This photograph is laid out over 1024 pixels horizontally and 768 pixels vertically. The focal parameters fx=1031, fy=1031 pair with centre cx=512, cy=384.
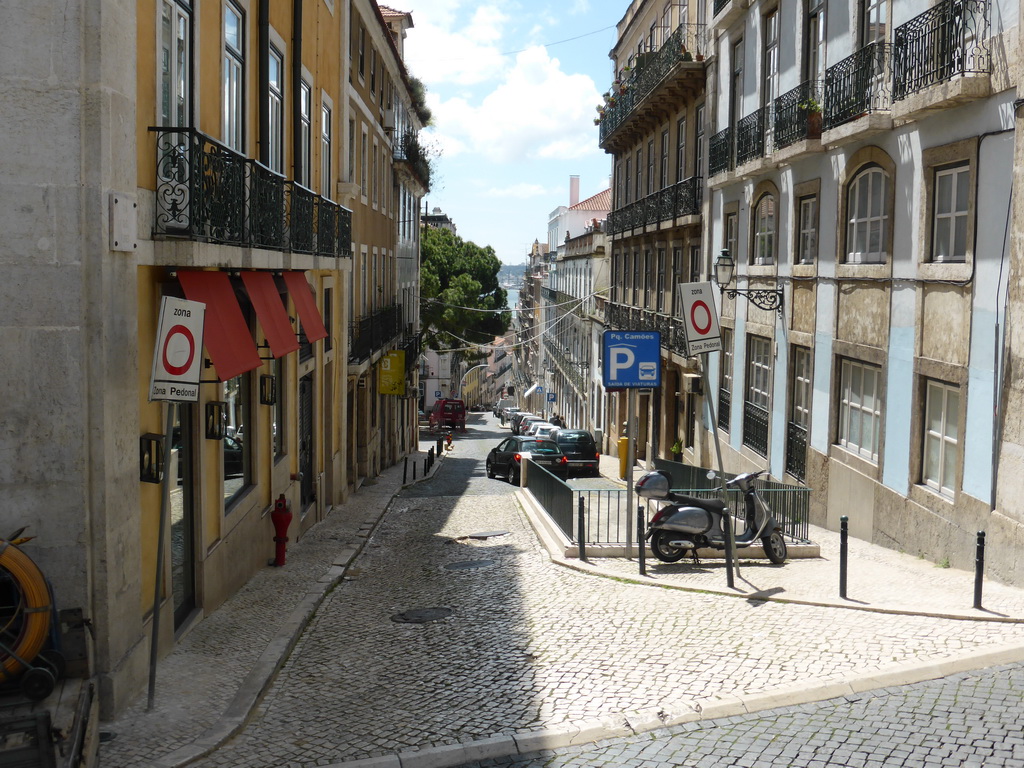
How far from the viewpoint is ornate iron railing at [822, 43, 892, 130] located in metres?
13.7

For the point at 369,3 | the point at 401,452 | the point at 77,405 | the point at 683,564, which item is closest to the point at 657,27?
the point at 369,3

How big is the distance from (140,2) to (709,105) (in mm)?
17173

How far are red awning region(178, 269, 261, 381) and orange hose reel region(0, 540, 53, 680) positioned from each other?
2170 mm

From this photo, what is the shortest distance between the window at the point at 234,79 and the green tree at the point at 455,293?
43.0m

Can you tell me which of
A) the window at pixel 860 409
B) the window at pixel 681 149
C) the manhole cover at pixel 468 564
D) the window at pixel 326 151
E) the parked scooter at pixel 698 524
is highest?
the window at pixel 681 149

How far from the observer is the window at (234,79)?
10.9m

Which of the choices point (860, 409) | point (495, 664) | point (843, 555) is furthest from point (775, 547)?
point (495, 664)

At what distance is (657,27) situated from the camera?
101ft

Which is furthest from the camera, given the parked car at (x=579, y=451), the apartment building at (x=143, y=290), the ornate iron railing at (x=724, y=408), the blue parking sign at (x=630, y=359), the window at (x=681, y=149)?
the parked car at (x=579, y=451)

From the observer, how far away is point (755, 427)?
63.7 feet

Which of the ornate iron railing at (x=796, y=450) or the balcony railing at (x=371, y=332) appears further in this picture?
the balcony railing at (x=371, y=332)

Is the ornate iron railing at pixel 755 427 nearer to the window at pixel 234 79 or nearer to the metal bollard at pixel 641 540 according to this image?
the metal bollard at pixel 641 540

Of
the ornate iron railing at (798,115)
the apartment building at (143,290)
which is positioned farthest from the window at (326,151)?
the ornate iron railing at (798,115)

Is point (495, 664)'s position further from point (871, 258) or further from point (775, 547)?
point (871, 258)
